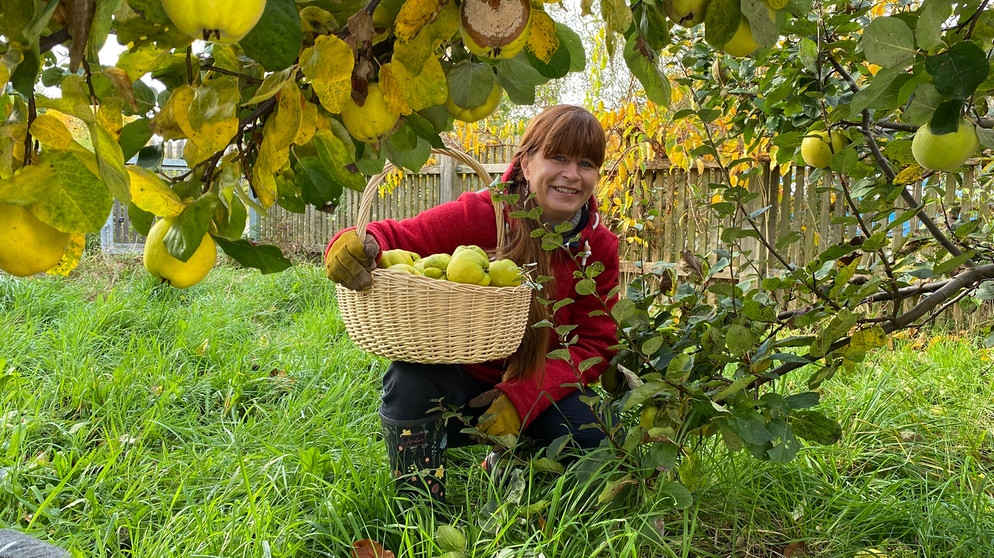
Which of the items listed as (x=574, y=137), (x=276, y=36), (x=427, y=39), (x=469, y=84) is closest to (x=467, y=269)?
(x=574, y=137)

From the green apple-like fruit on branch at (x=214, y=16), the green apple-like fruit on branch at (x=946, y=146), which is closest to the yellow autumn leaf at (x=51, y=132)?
the green apple-like fruit on branch at (x=214, y=16)

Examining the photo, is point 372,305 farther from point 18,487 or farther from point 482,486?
point 18,487

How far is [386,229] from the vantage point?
1.95 m

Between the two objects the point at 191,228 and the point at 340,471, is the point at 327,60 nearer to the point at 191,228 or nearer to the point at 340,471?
the point at 191,228

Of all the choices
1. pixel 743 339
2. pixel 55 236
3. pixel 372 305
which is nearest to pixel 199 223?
pixel 55 236

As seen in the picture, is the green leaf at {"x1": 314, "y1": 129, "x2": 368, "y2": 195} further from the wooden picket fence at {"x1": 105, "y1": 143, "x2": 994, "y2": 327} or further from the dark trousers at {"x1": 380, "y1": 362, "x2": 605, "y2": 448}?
the wooden picket fence at {"x1": 105, "y1": 143, "x2": 994, "y2": 327}

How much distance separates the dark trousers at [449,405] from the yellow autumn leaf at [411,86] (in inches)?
46.6

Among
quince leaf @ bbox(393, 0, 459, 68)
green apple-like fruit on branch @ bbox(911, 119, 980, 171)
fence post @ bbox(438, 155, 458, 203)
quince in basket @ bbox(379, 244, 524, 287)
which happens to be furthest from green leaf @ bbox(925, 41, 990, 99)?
fence post @ bbox(438, 155, 458, 203)

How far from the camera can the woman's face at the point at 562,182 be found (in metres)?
1.94

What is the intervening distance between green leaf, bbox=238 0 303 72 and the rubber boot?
1.39 metres

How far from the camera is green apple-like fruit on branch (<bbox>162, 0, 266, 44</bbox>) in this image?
327mm

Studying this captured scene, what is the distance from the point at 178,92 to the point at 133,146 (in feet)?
0.34

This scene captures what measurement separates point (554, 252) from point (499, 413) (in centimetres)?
49

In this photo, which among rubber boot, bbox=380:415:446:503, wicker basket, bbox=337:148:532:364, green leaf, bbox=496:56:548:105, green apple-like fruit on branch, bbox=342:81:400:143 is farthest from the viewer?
rubber boot, bbox=380:415:446:503
